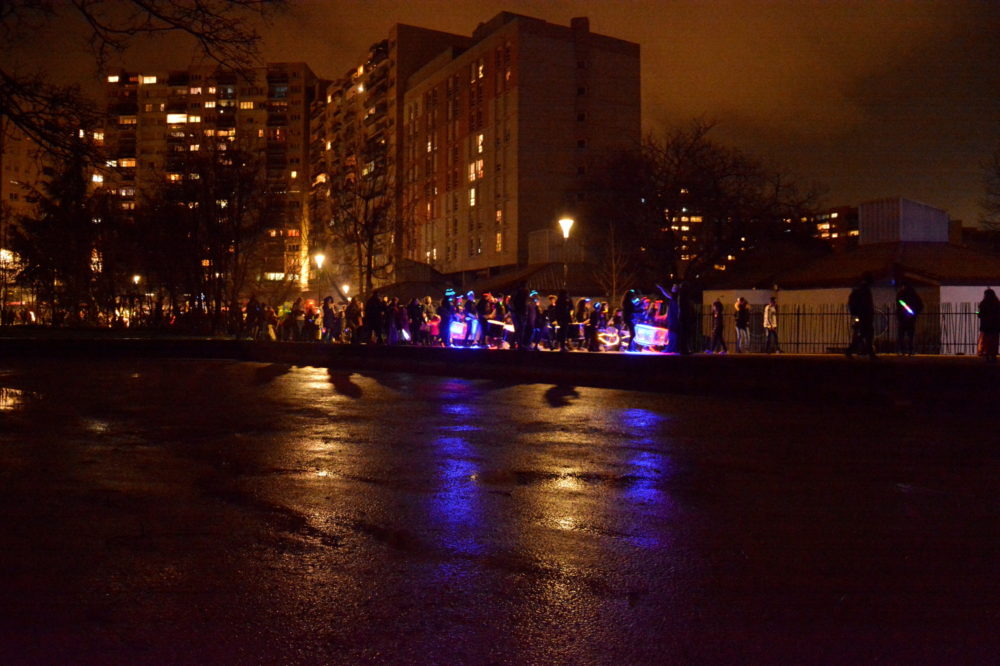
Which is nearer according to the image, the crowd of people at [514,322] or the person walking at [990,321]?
the person walking at [990,321]

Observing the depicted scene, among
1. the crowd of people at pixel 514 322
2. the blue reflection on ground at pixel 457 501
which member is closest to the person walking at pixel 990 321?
the crowd of people at pixel 514 322

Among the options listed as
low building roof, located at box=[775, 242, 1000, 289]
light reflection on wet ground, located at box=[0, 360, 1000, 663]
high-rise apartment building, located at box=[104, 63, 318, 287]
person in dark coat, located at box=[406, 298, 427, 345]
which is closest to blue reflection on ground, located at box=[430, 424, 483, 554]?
light reflection on wet ground, located at box=[0, 360, 1000, 663]

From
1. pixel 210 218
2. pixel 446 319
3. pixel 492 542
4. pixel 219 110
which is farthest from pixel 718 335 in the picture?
Answer: pixel 219 110

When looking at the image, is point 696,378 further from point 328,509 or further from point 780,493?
point 328,509

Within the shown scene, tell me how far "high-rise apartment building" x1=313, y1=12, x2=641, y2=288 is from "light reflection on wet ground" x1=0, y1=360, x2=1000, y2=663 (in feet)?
166

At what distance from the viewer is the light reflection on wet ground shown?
14.0 ft

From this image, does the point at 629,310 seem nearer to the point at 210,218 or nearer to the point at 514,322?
the point at 514,322

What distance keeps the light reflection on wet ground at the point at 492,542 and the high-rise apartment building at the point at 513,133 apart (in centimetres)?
5064

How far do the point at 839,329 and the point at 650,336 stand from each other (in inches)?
358

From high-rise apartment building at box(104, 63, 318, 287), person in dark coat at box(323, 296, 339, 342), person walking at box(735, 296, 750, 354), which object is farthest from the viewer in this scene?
high-rise apartment building at box(104, 63, 318, 287)

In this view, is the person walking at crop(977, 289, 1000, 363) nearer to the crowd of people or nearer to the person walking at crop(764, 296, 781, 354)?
the crowd of people

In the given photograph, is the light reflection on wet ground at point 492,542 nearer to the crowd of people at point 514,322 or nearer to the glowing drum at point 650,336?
the glowing drum at point 650,336

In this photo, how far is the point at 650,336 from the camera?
25219mm

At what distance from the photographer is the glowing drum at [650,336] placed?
25078 mm
